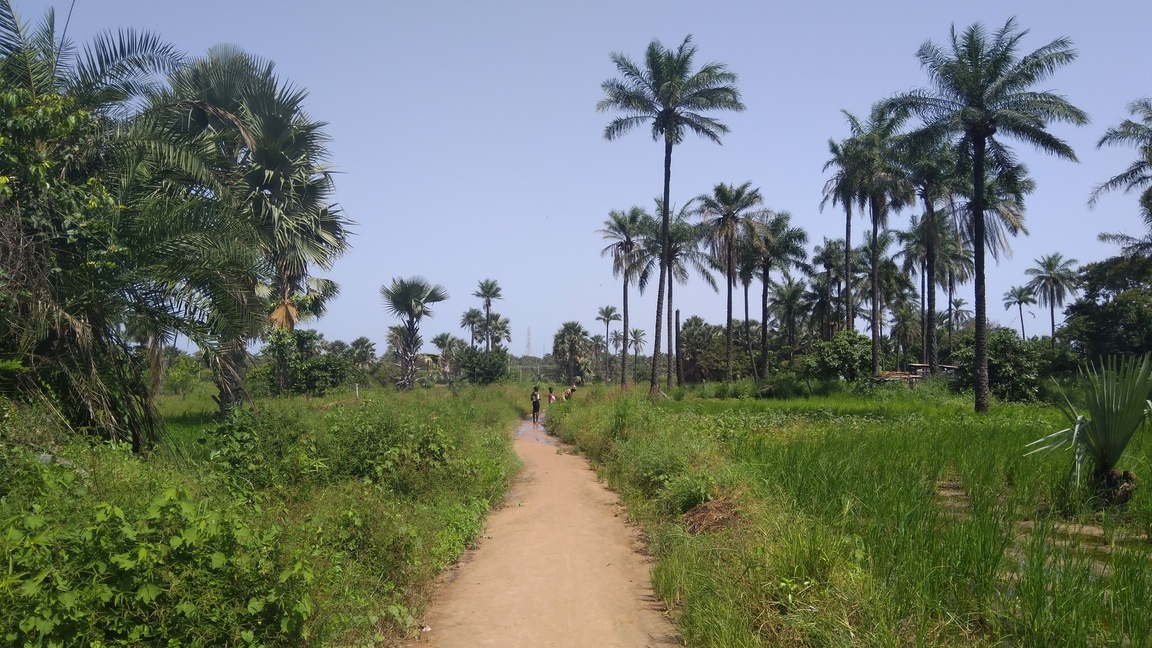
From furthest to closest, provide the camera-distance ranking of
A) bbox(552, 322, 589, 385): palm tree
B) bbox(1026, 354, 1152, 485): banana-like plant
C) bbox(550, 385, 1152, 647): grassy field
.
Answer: bbox(552, 322, 589, 385): palm tree → bbox(1026, 354, 1152, 485): banana-like plant → bbox(550, 385, 1152, 647): grassy field

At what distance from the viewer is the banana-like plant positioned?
8.20 metres

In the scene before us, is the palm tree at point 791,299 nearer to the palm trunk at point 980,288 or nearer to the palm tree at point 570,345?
the palm tree at point 570,345

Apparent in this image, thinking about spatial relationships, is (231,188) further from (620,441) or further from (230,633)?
(230,633)

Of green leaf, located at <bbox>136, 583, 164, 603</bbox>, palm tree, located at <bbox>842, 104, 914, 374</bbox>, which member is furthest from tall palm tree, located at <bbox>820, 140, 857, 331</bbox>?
green leaf, located at <bbox>136, 583, 164, 603</bbox>

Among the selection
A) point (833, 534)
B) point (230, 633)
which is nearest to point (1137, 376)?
point (833, 534)

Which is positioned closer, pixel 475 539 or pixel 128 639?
pixel 128 639

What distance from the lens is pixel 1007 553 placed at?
604cm

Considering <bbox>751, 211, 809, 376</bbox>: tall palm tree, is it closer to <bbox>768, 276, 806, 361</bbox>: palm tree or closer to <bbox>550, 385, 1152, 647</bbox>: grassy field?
<bbox>768, 276, 806, 361</bbox>: palm tree


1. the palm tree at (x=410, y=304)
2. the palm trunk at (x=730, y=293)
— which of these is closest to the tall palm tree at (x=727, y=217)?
the palm trunk at (x=730, y=293)

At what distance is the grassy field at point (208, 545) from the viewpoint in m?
4.27

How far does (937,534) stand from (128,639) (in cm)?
599

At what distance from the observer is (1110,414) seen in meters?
8.34

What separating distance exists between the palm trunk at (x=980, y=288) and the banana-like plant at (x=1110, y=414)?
18.1 meters

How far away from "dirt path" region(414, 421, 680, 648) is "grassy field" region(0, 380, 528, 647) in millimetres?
385
